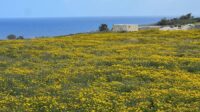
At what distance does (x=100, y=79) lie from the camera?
2056 centimetres

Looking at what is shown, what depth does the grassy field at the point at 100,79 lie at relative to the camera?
1659 cm

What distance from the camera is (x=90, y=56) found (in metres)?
27.8

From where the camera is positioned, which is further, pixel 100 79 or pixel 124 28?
pixel 124 28

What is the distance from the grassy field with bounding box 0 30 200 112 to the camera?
16.6m

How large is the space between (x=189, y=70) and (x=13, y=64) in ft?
26.7

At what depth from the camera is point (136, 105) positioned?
54.3ft

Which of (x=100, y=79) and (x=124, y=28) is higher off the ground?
(x=124, y=28)

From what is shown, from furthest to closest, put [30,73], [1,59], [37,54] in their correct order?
1. [37,54]
2. [1,59]
3. [30,73]

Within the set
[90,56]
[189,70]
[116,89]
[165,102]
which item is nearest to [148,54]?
[90,56]

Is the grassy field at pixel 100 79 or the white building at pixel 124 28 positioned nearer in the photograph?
the grassy field at pixel 100 79

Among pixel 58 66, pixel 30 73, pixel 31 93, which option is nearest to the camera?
pixel 31 93

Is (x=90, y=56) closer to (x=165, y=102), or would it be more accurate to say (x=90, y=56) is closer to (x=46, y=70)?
(x=46, y=70)

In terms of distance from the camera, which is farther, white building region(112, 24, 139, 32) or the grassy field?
white building region(112, 24, 139, 32)

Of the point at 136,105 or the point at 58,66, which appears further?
the point at 58,66
